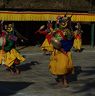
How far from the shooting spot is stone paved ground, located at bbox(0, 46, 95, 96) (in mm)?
14082

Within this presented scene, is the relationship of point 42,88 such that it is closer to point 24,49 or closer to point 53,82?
point 53,82

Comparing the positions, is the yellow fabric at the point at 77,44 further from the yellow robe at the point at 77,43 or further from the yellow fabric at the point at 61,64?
the yellow fabric at the point at 61,64

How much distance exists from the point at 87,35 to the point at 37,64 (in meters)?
14.5

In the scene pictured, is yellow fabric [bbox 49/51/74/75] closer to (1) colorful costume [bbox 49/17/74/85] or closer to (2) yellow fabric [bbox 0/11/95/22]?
(1) colorful costume [bbox 49/17/74/85]

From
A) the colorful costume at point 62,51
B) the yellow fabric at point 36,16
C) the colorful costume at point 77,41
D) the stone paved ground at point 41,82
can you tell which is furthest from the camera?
the yellow fabric at point 36,16

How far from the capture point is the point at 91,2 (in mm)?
36438

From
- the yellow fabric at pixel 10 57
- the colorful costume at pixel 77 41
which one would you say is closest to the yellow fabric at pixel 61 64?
the yellow fabric at pixel 10 57

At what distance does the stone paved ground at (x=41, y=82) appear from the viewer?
1408 cm

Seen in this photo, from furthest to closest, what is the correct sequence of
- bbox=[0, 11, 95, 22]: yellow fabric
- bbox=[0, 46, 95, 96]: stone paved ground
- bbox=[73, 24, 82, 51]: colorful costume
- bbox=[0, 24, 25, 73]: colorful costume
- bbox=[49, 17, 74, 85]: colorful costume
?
bbox=[0, 11, 95, 22]: yellow fabric → bbox=[73, 24, 82, 51]: colorful costume → bbox=[0, 24, 25, 73]: colorful costume → bbox=[49, 17, 74, 85]: colorful costume → bbox=[0, 46, 95, 96]: stone paved ground

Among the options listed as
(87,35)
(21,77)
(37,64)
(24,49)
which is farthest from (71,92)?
(87,35)

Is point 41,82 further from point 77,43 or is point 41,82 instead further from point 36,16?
point 36,16

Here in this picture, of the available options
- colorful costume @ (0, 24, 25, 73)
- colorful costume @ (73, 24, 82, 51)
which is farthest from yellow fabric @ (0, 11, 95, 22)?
colorful costume @ (0, 24, 25, 73)

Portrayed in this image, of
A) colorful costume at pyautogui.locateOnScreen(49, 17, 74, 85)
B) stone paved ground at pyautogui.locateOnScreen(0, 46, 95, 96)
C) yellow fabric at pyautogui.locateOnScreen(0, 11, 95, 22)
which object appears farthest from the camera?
yellow fabric at pyautogui.locateOnScreen(0, 11, 95, 22)

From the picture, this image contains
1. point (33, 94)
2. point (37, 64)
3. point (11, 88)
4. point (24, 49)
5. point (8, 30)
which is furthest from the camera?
point (24, 49)
